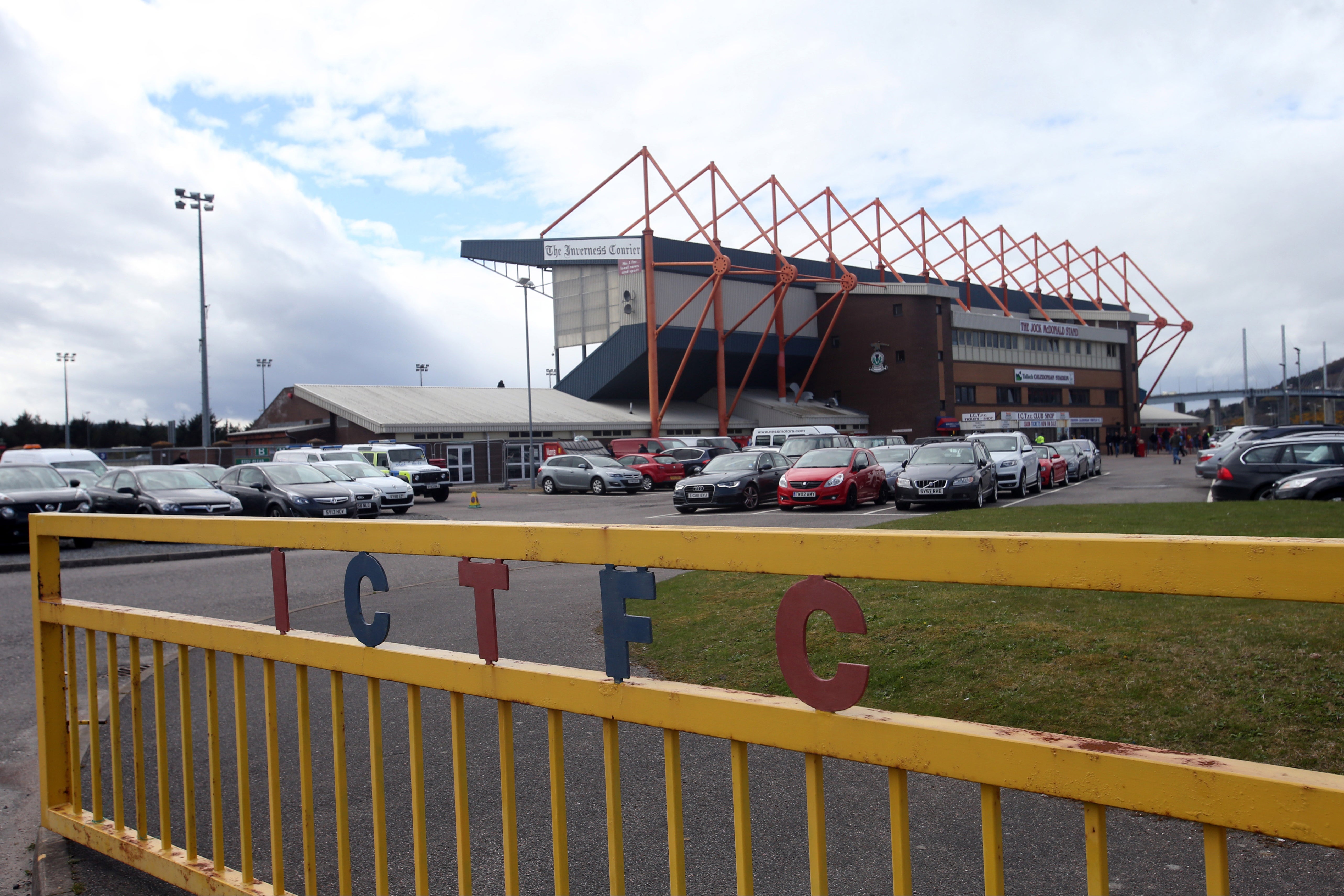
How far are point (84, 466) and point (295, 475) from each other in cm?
1096

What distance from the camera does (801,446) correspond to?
2859 centimetres

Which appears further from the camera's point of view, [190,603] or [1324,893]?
[190,603]

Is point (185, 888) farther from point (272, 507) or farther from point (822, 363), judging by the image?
point (822, 363)

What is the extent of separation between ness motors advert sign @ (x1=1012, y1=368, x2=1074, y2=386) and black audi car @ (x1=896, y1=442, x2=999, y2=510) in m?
52.7

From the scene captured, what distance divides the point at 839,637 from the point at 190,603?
23.5 ft

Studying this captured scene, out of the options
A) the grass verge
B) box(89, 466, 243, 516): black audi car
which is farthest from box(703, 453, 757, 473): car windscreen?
the grass verge

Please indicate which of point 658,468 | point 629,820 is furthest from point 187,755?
point 658,468

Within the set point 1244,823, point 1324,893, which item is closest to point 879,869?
point 1324,893

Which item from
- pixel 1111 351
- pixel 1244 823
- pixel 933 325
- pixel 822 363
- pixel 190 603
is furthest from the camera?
pixel 1111 351

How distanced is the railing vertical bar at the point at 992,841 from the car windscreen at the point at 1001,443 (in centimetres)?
2401

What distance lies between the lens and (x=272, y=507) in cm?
1973

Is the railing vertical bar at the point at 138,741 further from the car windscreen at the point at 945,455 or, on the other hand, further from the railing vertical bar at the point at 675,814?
the car windscreen at the point at 945,455

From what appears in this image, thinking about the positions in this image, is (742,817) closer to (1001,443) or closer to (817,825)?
(817,825)

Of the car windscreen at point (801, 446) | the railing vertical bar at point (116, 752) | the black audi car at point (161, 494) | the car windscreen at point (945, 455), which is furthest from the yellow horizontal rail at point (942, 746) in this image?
the car windscreen at point (801, 446)
